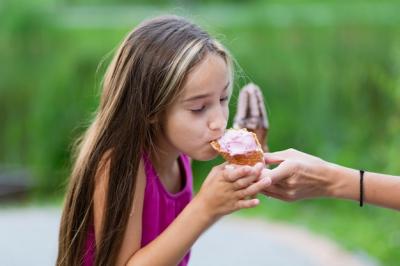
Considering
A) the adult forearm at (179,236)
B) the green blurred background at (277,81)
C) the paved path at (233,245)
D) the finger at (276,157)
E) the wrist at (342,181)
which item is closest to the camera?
the adult forearm at (179,236)

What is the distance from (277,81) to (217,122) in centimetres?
453

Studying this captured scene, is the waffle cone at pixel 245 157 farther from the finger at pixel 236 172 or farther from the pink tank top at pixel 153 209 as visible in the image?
the pink tank top at pixel 153 209

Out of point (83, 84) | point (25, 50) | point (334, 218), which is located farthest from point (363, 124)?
point (25, 50)

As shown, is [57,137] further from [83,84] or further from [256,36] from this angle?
[256,36]

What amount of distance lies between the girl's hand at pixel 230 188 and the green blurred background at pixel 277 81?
3.49m

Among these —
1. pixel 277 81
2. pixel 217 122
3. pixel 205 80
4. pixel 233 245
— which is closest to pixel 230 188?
pixel 217 122

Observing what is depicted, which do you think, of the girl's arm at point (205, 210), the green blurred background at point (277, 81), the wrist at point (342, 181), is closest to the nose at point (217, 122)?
the girl's arm at point (205, 210)

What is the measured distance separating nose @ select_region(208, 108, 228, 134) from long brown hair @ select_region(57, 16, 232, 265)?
0.37ft

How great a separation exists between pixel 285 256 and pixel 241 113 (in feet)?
10.5

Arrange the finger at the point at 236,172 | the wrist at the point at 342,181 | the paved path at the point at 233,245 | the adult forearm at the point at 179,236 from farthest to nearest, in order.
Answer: the paved path at the point at 233,245
the wrist at the point at 342,181
the adult forearm at the point at 179,236
the finger at the point at 236,172

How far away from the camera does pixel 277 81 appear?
264 inches

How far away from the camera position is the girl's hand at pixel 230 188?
6.89 ft

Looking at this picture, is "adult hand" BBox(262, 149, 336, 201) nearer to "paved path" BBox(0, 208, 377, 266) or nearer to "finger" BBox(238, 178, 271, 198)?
"finger" BBox(238, 178, 271, 198)

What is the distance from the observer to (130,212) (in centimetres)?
228
